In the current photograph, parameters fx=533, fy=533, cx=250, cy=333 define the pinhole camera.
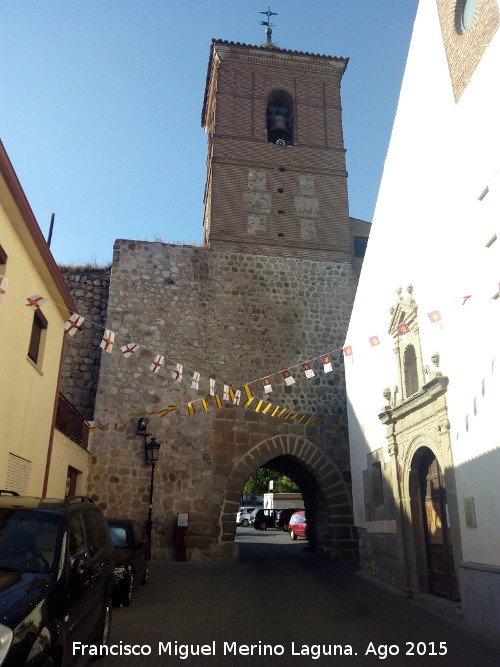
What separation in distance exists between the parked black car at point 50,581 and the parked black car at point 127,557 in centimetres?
216

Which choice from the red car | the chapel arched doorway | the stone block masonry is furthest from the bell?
the red car

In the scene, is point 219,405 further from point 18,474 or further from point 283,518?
point 283,518

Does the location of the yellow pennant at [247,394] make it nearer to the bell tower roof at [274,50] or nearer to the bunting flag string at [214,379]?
the bunting flag string at [214,379]

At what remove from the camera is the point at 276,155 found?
55.3ft

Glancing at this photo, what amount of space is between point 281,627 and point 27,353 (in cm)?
574

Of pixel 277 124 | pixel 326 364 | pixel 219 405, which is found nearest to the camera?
A: pixel 326 364

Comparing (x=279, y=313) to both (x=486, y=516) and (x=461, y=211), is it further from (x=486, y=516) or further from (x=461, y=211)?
(x=486, y=516)

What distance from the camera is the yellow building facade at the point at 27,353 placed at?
7793 millimetres

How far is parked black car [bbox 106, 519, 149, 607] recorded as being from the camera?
721 cm

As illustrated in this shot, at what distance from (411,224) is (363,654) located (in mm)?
6747

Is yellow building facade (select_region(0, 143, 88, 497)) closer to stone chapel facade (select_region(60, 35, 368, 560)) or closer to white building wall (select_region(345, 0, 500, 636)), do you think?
stone chapel facade (select_region(60, 35, 368, 560))

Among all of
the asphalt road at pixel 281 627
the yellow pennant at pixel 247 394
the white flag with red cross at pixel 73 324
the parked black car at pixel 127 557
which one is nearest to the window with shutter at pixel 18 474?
the parked black car at pixel 127 557

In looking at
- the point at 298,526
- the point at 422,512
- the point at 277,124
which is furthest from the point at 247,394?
the point at 298,526

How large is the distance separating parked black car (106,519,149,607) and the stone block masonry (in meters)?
3.55
